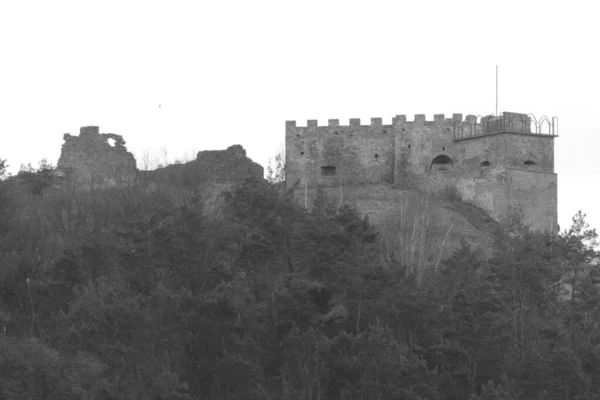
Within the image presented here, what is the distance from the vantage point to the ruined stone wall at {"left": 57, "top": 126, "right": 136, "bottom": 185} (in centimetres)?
5466

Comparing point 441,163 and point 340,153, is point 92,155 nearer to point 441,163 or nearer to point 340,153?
point 340,153

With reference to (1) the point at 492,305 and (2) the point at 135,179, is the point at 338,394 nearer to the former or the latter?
(1) the point at 492,305

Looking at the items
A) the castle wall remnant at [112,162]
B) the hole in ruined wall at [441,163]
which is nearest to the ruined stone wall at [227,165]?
the castle wall remnant at [112,162]

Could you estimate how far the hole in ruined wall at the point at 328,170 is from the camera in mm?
57938

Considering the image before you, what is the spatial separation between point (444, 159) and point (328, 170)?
3.92 m

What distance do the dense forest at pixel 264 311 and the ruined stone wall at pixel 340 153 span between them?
9811 mm

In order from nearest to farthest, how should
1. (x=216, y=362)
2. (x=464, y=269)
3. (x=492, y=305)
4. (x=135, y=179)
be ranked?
(x=216, y=362) < (x=492, y=305) < (x=464, y=269) < (x=135, y=179)

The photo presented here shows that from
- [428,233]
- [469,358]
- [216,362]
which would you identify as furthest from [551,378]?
[428,233]

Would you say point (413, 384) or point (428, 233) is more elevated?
point (428, 233)

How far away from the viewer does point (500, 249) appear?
48969 mm

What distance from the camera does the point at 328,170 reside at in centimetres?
5803

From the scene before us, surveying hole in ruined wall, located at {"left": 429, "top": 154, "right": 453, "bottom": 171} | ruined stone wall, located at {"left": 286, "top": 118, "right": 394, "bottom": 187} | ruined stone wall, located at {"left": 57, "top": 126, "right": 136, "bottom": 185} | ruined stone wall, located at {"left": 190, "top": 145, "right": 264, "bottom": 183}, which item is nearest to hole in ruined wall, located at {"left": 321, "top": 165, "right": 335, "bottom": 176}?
ruined stone wall, located at {"left": 286, "top": 118, "right": 394, "bottom": 187}


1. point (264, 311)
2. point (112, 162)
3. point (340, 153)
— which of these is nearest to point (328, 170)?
point (340, 153)

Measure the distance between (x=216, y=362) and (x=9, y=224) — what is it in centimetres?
1005
